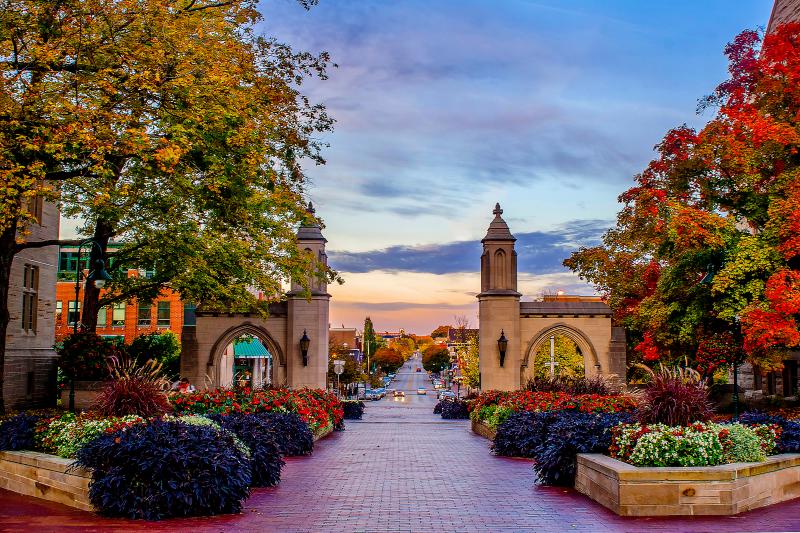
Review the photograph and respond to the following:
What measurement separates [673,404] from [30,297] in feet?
67.1

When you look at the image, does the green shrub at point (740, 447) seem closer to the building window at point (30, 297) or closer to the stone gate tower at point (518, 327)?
the stone gate tower at point (518, 327)

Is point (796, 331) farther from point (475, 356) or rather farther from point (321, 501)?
point (475, 356)

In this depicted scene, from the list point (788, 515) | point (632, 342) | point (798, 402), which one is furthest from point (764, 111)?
point (788, 515)

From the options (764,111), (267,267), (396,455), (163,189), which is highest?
(764,111)

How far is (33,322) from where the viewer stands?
2541 cm

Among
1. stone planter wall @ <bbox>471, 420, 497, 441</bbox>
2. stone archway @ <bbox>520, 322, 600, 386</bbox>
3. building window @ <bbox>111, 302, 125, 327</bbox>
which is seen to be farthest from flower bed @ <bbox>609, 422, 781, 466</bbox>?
building window @ <bbox>111, 302, 125, 327</bbox>

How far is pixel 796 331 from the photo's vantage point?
19.8m

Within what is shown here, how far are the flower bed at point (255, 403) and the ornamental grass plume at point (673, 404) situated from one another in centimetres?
835

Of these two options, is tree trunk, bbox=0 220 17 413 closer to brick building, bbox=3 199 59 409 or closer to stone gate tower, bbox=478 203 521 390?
brick building, bbox=3 199 59 409

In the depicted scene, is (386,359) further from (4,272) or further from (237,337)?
(4,272)

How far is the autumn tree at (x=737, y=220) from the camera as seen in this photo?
20750 millimetres

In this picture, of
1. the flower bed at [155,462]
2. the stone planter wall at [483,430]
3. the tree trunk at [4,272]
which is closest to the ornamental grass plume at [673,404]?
the flower bed at [155,462]

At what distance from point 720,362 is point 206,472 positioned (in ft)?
63.2

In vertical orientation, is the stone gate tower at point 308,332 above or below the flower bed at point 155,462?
above
